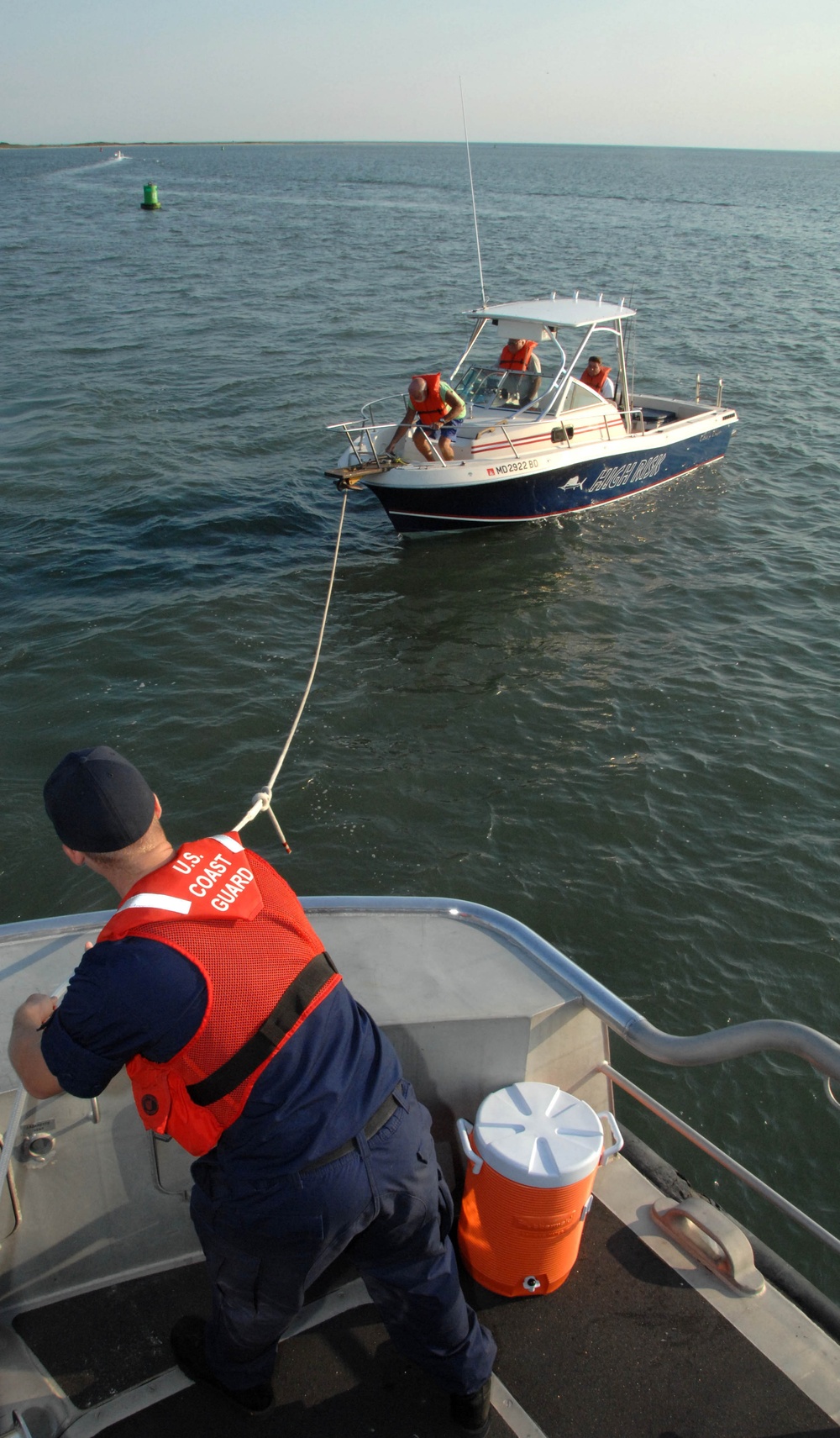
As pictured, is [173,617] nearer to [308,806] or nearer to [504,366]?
[308,806]

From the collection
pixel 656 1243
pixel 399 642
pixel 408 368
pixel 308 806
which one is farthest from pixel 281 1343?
pixel 408 368

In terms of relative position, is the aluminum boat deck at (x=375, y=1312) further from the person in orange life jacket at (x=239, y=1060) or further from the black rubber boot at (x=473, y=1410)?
the person in orange life jacket at (x=239, y=1060)

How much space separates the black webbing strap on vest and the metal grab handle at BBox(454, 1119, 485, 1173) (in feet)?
3.84

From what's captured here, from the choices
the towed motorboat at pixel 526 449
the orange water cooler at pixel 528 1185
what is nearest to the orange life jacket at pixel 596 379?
the towed motorboat at pixel 526 449

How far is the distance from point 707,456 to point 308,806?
33.9ft

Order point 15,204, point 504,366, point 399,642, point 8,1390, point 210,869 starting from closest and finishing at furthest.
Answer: point 210,869
point 8,1390
point 399,642
point 504,366
point 15,204

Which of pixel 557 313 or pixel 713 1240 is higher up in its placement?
pixel 557 313

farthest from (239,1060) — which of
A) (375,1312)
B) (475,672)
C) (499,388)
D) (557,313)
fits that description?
(557,313)

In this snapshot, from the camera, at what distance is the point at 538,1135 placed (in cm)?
291

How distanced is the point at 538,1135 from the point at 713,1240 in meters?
0.72

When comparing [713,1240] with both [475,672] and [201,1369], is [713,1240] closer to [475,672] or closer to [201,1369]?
[201,1369]

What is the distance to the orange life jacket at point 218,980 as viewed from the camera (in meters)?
1.96

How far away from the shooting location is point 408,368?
20844 millimetres

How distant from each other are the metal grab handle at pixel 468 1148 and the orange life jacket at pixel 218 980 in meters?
1.08
